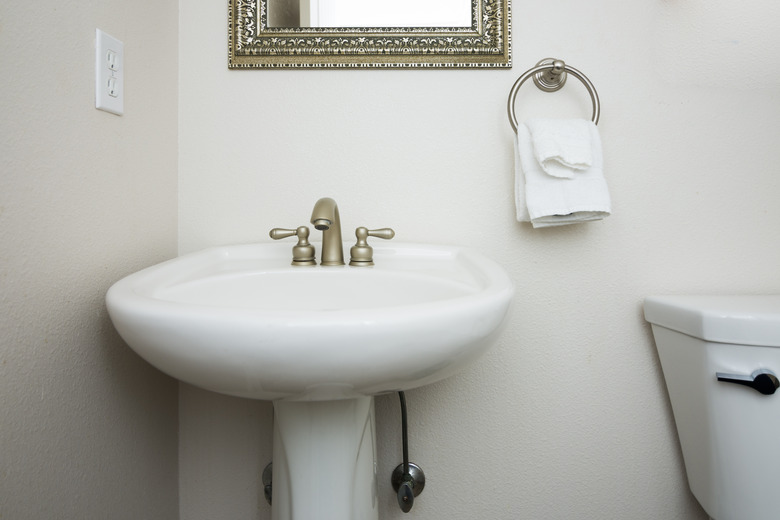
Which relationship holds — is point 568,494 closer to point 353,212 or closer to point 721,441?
point 721,441

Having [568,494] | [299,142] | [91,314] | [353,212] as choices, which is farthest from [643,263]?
[91,314]

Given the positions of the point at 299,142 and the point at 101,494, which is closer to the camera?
the point at 101,494

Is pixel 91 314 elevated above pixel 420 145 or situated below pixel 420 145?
below

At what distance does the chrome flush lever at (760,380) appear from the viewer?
69 cm

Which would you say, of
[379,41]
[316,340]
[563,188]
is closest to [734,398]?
[563,188]

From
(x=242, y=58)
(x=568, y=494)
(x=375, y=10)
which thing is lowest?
(x=568, y=494)

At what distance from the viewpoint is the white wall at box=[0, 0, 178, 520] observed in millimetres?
508

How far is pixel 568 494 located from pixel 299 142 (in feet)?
3.12

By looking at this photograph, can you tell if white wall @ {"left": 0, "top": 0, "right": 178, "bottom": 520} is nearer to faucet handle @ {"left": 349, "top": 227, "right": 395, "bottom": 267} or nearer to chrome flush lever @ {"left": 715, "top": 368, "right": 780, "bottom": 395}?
faucet handle @ {"left": 349, "top": 227, "right": 395, "bottom": 267}

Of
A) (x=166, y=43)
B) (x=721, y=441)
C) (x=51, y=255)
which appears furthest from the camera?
(x=166, y=43)

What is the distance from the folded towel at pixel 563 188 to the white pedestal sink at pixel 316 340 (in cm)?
16

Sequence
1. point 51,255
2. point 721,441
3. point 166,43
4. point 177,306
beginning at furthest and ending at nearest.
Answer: point 166,43 < point 721,441 < point 51,255 < point 177,306

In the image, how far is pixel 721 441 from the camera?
73 cm

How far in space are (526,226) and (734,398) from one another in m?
0.46
